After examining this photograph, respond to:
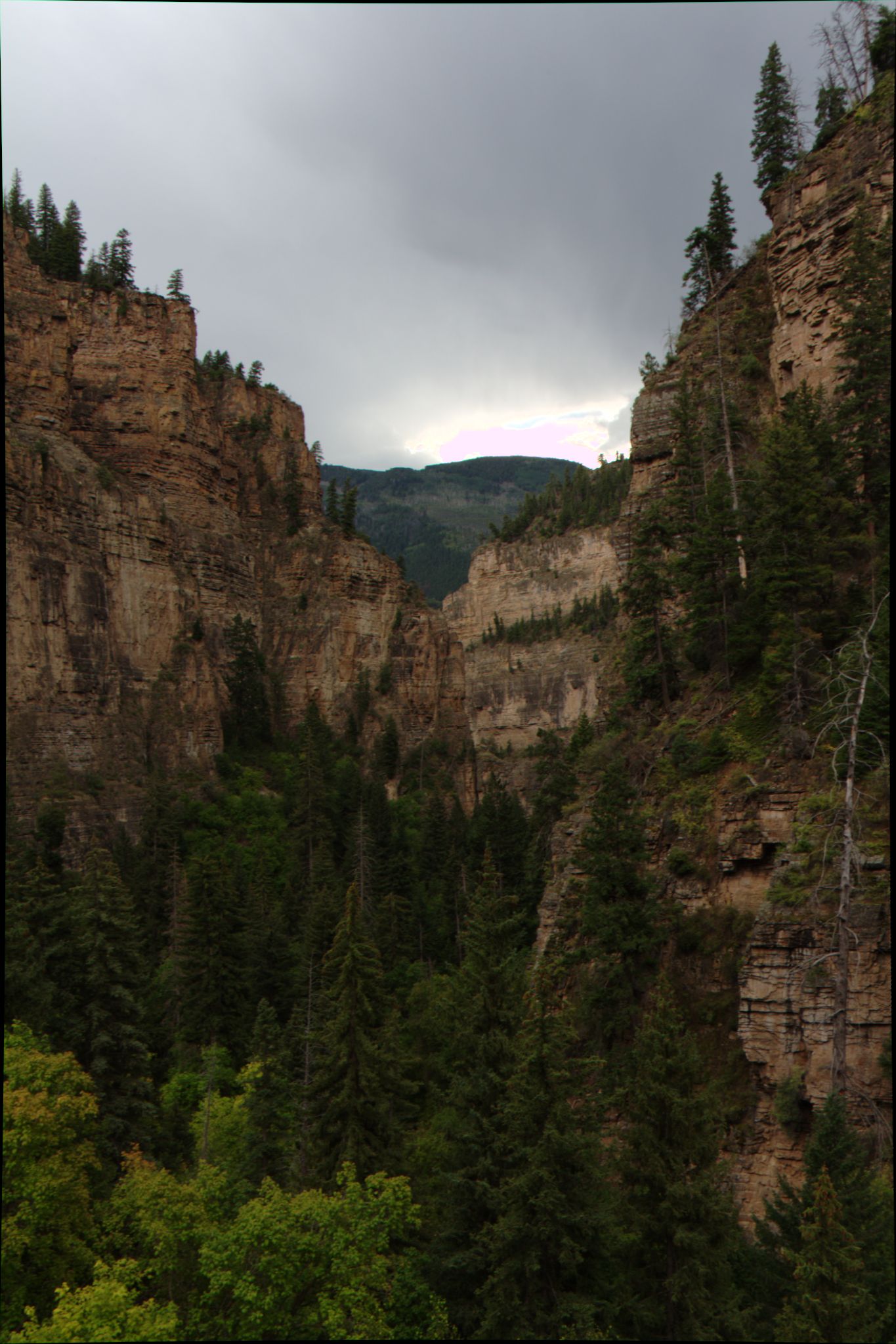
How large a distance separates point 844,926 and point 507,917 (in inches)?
689

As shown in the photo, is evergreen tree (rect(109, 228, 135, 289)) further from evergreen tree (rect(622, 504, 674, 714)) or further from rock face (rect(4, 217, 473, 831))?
evergreen tree (rect(622, 504, 674, 714))

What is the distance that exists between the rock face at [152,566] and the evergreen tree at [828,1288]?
41372 millimetres

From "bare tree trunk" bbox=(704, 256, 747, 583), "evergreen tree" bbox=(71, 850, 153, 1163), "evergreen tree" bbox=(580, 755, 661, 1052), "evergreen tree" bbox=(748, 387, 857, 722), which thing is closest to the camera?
"evergreen tree" bbox=(580, 755, 661, 1052)

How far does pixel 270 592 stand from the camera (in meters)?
68.9

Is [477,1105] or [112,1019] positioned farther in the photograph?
[112,1019]

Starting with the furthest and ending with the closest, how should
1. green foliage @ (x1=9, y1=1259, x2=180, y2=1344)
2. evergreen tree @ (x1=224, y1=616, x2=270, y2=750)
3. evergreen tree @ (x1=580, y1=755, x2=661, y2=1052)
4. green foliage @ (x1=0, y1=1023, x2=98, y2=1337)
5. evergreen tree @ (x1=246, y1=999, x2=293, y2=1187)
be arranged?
1. evergreen tree @ (x1=224, y1=616, x2=270, y2=750)
2. evergreen tree @ (x1=246, y1=999, x2=293, y2=1187)
3. evergreen tree @ (x1=580, y1=755, x2=661, y2=1052)
4. green foliage @ (x1=0, y1=1023, x2=98, y2=1337)
5. green foliage @ (x1=9, y1=1259, x2=180, y2=1344)

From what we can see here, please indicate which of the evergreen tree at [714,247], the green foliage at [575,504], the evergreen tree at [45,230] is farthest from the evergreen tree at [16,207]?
the green foliage at [575,504]

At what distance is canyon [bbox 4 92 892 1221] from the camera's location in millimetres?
18812

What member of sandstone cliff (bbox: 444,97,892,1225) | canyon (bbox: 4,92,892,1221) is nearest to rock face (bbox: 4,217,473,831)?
canyon (bbox: 4,92,892,1221)

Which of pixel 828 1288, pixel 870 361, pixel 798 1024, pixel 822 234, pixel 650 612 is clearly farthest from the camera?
pixel 650 612

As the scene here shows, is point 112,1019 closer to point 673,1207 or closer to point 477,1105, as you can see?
point 477,1105

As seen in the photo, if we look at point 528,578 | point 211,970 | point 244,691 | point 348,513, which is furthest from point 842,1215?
point 528,578

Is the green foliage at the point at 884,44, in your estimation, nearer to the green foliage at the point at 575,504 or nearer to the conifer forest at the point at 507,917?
the conifer forest at the point at 507,917

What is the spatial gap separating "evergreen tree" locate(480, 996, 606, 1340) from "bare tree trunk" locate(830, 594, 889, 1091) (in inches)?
200
